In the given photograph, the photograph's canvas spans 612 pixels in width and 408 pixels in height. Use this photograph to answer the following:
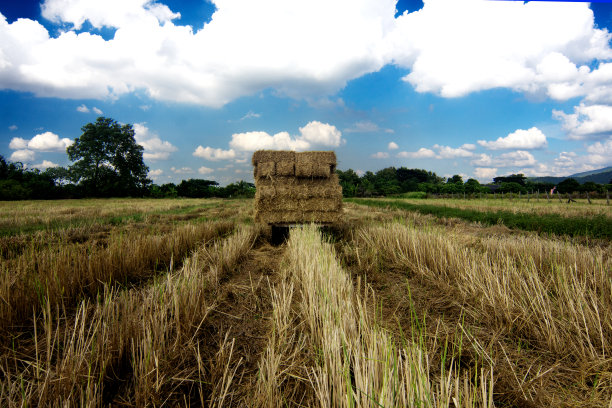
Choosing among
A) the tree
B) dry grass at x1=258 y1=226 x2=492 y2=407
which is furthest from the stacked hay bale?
the tree

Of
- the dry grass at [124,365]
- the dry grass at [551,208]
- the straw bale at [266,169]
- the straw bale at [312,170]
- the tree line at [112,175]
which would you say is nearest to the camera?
the dry grass at [124,365]

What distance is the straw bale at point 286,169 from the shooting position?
7.61 m

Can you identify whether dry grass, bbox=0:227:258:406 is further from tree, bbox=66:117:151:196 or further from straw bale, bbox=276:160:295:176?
tree, bbox=66:117:151:196

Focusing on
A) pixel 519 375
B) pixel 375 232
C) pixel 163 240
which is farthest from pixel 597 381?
pixel 163 240

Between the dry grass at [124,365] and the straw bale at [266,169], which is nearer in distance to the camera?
the dry grass at [124,365]

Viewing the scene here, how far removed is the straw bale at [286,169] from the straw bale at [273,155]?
0.29 metres

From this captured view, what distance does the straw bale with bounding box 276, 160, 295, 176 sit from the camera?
7.61m

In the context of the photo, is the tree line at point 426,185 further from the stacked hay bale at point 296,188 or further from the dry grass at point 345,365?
the dry grass at point 345,365

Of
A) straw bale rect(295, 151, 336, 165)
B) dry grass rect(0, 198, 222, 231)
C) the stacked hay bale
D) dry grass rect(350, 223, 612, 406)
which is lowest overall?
dry grass rect(350, 223, 612, 406)

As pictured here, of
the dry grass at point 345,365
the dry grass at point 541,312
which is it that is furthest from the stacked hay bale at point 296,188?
the dry grass at point 345,365

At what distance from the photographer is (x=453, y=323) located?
8.10 ft

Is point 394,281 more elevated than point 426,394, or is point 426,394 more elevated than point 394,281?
point 426,394

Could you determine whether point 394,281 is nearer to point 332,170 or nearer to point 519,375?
point 519,375

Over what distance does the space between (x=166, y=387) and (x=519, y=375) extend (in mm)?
2440
